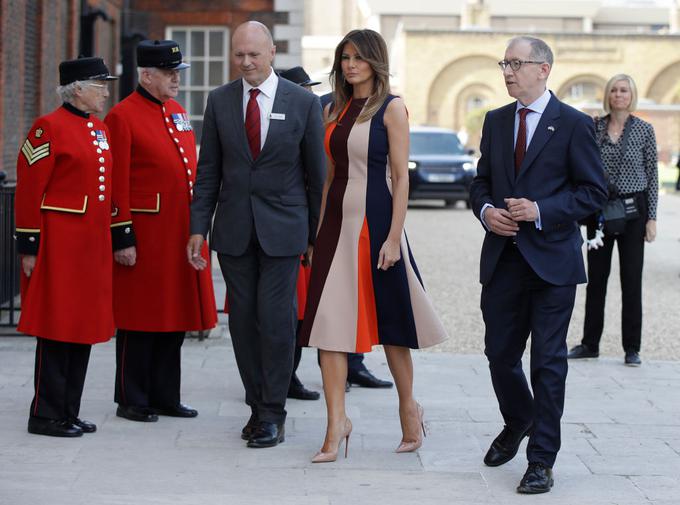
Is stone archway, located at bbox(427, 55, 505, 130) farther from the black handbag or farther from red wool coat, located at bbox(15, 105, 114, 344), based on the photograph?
red wool coat, located at bbox(15, 105, 114, 344)

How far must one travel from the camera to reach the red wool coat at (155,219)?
6539 millimetres

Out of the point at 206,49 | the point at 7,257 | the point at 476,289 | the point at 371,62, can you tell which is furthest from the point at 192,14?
the point at 371,62

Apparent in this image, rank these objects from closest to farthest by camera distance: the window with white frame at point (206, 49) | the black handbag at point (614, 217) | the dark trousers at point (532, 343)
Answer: the dark trousers at point (532, 343) → the black handbag at point (614, 217) → the window with white frame at point (206, 49)

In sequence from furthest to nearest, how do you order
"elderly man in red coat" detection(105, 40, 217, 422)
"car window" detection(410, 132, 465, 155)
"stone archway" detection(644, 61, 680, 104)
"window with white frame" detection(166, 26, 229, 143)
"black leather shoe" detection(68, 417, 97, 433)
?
"stone archway" detection(644, 61, 680, 104)
"car window" detection(410, 132, 465, 155)
"window with white frame" detection(166, 26, 229, 143)
"elderly man in red coat" detection(105, 40, 217, 422)
"black leather shoe" detection(68, 417, 97, 433)

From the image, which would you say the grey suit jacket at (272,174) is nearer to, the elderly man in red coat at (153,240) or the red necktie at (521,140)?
the elderly man in red coat at (153,240)

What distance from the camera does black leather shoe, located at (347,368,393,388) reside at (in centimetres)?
779

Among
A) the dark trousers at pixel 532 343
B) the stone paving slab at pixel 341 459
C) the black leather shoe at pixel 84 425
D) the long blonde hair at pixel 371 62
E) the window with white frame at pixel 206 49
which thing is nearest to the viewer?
the stone paving slab at pixel 341 459

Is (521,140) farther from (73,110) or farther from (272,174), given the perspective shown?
(73,110)

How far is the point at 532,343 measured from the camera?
5656 mm

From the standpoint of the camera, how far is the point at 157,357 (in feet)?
22.5

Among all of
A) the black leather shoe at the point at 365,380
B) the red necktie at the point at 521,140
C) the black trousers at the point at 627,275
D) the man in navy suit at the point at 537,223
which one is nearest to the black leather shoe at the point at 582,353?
the black trousers at the point at 627,275

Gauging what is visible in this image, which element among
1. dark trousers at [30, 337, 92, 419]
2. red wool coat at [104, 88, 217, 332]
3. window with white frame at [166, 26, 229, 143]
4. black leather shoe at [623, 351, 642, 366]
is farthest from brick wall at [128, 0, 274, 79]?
dark trousers at [30, 337, 92, 419]

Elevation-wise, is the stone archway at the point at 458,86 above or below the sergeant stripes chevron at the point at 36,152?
below

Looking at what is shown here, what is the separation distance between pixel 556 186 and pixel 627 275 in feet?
11.2
